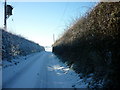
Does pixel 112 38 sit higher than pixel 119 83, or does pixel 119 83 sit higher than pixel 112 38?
pixel 112 38

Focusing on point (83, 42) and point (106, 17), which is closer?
point (106, 17)

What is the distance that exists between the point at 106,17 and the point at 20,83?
4.87 metres

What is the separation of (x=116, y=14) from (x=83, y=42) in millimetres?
3828

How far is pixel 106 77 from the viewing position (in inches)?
230

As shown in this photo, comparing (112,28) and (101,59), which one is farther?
(101,59)

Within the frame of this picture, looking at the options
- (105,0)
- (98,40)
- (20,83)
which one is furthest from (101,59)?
(20,83)

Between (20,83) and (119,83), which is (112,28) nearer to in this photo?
(119,83)

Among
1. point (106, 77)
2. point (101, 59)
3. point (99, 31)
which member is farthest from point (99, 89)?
→ point (99, 31)

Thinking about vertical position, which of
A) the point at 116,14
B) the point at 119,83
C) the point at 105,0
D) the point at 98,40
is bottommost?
the point at 119,83

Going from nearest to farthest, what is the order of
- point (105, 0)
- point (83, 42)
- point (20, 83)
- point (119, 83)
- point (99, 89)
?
point (119, 83)
point (99, 89)
point (105, 0)
point (20, 83)
point (83, 42)

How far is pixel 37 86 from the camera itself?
25.4 ft

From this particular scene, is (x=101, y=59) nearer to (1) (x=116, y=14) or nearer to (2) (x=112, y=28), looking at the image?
(2) (x=112, y=28)

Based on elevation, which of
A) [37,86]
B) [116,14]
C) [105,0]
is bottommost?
[37,86]

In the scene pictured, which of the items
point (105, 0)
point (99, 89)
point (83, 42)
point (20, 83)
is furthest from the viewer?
point (83, 42)
